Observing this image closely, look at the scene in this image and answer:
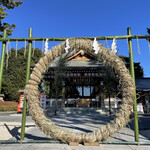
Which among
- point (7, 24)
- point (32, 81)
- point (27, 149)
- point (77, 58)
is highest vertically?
point (7, 24)

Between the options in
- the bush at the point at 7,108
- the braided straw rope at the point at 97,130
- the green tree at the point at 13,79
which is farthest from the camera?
the green tree at the point at 13,79

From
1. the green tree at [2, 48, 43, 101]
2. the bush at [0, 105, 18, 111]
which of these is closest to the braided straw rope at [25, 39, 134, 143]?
the bush at [0, 105, 18, 111]

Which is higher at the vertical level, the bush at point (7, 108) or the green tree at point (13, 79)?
the green tree at point (13, 79)

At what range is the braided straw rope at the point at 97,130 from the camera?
2.73m

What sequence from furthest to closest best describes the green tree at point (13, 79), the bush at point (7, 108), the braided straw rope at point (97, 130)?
the green tree at point (13, 79) < the bush at point (7, 108) < the braided straw rope at point (97, 130)

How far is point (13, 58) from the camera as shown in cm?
2419

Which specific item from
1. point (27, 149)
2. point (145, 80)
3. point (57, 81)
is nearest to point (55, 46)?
point (27, 149)

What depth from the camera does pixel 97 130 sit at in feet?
9.17

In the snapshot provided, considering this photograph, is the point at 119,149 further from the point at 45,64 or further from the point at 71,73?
the point at 71,73

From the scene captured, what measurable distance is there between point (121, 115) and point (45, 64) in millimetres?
2329

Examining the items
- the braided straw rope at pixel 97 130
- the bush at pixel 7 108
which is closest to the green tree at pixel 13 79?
the bush at pixel 7 108

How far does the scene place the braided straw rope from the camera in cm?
273

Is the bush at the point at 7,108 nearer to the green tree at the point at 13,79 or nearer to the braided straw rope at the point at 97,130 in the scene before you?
the green tree at the point at 13,79

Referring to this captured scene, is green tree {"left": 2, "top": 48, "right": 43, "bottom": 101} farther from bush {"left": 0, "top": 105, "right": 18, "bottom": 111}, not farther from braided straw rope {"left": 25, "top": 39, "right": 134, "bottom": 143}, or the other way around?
braided straw rope {"left": 25, "top": 39, "right": 134, "bottom": 143}
